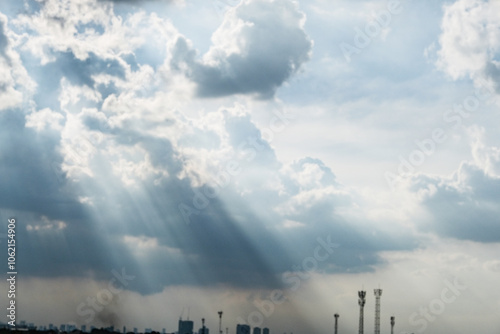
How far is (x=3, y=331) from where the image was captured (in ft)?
518

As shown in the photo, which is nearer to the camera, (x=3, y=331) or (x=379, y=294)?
(x=3, y=331)

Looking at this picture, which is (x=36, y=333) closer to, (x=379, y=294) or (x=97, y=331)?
(x=97, y=331)

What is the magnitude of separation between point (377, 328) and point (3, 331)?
10957 cm

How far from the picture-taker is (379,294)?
183500 mm

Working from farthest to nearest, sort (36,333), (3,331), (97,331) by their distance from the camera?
(97,331)
(36,333)
(3,331)

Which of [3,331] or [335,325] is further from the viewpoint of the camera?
[335,325]

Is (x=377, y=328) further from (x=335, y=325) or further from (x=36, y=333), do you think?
(x=36, y=333)

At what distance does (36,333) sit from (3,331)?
65.3ft

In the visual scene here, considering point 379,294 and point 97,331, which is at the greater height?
point 379,294

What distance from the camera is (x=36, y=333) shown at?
177 m

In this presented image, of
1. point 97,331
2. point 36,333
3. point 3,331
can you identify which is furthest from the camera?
point 97,331

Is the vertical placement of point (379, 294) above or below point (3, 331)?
above

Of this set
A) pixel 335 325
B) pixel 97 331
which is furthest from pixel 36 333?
pixel 335 325

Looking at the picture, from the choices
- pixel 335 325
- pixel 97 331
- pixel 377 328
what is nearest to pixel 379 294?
pixel 377 328
